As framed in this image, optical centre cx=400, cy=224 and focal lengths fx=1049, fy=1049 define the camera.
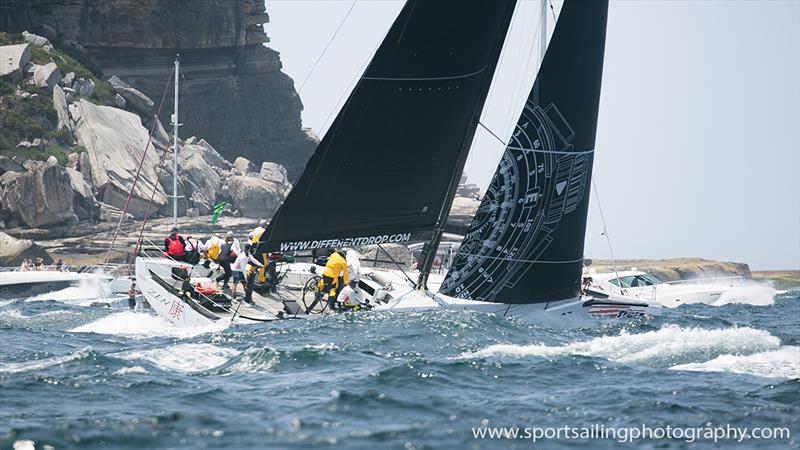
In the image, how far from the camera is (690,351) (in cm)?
1548

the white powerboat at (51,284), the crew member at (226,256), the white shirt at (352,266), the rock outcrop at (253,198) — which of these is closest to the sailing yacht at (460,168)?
the white shirt at (352,266)

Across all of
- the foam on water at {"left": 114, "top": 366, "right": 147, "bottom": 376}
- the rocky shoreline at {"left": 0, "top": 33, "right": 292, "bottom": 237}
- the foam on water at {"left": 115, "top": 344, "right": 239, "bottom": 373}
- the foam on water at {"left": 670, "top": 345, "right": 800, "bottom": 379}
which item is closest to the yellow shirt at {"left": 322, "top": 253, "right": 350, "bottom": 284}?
the foam on water at {"left": 115, "top": 344, "right": 239, "bottom": 373}

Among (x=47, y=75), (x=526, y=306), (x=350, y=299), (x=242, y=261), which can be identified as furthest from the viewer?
(x=47, y=75)

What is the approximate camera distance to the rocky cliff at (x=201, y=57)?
76.9 m

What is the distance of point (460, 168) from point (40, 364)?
32.3ft

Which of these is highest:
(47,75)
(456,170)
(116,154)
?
(47,75)

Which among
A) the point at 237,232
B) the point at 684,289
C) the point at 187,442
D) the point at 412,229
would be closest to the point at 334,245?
the point at 412,229

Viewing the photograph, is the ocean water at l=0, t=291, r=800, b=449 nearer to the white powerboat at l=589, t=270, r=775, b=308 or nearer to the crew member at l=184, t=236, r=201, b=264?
the crew member at l=184, t=236, r=201, b=264

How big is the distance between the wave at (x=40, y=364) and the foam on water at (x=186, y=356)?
2.15 feet

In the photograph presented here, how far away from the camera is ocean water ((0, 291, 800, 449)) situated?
1030 centimetres

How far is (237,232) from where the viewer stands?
6262cm

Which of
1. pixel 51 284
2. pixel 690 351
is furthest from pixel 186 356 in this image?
pixel 51 284

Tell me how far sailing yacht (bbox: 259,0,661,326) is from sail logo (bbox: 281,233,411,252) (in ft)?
0.08

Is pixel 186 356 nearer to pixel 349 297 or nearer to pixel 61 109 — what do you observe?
pixel 349 297
